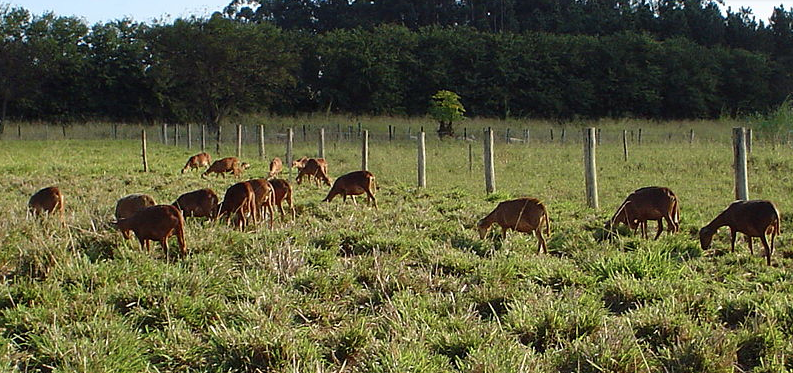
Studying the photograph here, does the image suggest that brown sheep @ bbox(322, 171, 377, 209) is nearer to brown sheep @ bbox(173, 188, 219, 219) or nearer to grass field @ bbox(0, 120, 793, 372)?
grass field @ bbox(0, 120, 793, 372)

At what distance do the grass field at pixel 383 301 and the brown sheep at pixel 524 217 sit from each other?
0.21 meters

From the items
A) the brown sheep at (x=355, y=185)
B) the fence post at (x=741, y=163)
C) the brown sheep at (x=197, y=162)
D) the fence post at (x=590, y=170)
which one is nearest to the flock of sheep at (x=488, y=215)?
the brown sheep at (x=355, y=185)

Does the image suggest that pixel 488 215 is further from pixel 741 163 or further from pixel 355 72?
pixel 355 72

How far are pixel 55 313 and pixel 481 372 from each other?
9.17ft

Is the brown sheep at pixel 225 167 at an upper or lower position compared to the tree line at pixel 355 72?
lower

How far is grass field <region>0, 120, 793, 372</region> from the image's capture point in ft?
13.8

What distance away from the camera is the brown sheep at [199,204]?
26.2ft

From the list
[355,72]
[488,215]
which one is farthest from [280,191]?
[355,72]

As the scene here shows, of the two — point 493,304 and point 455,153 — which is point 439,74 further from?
point 493,304

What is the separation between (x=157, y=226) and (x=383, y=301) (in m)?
2.21

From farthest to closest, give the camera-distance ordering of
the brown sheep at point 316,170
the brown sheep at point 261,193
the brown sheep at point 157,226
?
the brown sheep at point 316,170 → the brown sheep at point 261,193 → the brown sheep at point 157,226

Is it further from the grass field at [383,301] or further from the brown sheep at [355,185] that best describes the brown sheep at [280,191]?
the brown sheep at [355,185]

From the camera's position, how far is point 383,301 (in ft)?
17.3

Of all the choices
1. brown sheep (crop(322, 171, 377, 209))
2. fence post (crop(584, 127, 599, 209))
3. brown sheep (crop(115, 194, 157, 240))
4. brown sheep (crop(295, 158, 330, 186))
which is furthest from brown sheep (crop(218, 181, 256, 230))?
brown sheep (crop(295, 158, 330, 186))
